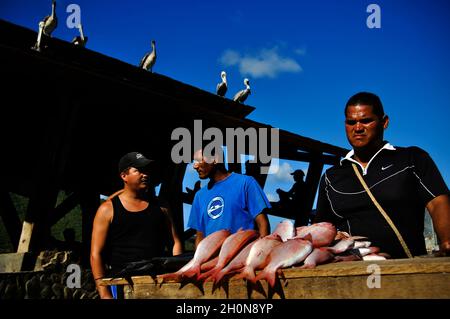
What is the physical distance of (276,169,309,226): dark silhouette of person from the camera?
9.74 meters

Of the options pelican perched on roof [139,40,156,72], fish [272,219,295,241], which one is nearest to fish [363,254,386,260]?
fish [272,219,295,241]

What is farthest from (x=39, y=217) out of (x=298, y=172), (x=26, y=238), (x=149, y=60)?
(x=149, y=60)

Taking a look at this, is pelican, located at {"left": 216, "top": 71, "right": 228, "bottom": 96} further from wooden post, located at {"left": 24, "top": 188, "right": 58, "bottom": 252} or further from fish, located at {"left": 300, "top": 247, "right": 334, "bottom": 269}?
fish, located at {"left": 300, "top": 247, "right": 334, "bottom": 269}

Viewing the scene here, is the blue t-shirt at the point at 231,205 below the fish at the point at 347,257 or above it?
above

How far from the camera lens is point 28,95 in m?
6.41

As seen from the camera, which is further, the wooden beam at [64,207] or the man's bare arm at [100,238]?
the wooden beam at [64,207]

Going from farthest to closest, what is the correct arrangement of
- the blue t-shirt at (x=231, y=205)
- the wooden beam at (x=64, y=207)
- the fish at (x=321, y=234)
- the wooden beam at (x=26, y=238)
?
the wooden beam at (x=64, y=207)
the wooden beam at (x=26, y=238)
the blue t-shirt at (x=231, y=205)
the fish at (x=321, y=234)

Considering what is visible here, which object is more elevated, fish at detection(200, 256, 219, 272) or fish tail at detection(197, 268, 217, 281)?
fish at detection(200, 256, 219, 272)

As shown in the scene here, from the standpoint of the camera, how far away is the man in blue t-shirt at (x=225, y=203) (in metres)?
3.88

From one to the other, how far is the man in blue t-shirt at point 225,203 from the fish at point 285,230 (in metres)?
1.38

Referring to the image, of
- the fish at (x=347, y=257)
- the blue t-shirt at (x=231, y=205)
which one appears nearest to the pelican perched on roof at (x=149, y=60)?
the blue t-shirt at (x=231, y=205)

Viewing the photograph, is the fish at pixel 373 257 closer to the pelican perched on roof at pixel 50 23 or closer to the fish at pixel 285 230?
the fish at pixel 285 230

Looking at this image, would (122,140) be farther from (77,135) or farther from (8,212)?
(8,212)

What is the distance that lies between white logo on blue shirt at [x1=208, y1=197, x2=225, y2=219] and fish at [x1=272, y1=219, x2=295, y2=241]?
1.53 metres
